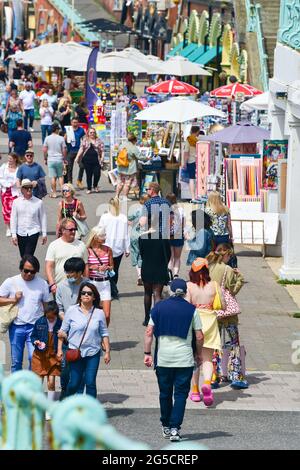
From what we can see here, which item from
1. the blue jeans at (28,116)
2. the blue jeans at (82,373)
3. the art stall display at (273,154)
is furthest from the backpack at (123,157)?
the blue jeans at (82,373)

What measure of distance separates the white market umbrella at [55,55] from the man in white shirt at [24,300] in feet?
89.5

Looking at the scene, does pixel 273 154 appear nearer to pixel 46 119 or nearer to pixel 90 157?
pixel 90 157

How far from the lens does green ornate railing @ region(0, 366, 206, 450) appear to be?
15.8 feet

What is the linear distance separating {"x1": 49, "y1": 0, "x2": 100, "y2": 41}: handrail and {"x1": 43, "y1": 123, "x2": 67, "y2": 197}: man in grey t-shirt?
125 ft

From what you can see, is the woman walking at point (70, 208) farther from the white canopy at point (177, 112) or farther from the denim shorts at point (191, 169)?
the denim shorts at point (191, 169)

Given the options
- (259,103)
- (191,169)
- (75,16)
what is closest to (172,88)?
(259,103)

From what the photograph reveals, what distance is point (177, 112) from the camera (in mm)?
25125

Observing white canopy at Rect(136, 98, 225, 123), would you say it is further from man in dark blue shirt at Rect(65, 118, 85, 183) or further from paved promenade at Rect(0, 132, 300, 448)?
paved promenade at Rect(0, 132, 300, 448)

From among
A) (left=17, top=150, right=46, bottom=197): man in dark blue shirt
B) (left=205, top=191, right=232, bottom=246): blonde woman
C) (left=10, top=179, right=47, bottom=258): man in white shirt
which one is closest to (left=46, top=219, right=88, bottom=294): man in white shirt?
(left=10, top=179, right=47, bottom=258): man in white shirt

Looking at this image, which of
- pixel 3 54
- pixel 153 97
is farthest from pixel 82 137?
pixel 3 54

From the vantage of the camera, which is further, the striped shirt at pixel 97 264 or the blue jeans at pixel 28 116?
the blue jeans at pixel 28 116

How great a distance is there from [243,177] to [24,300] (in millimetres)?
11614

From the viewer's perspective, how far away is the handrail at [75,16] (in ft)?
220
